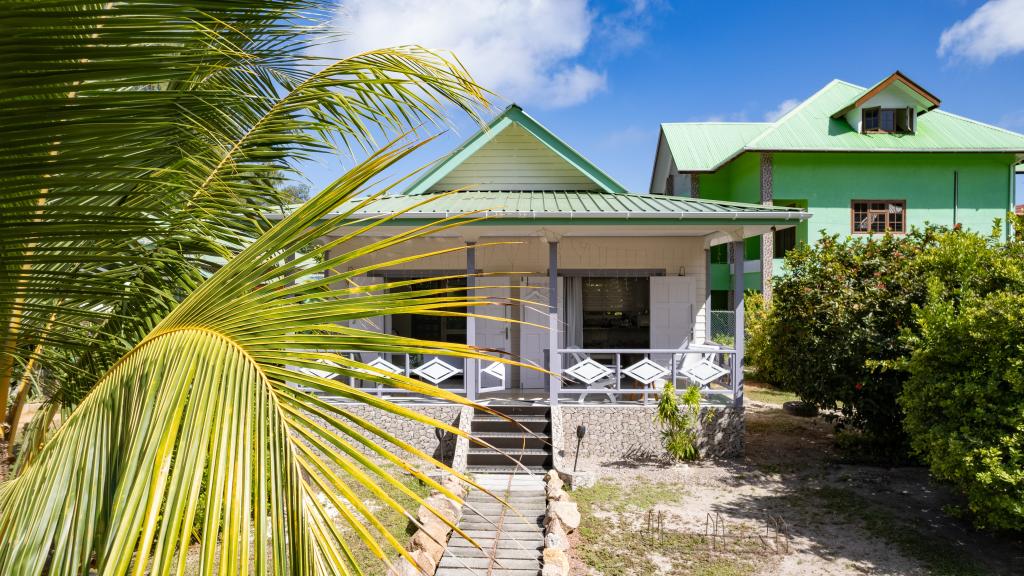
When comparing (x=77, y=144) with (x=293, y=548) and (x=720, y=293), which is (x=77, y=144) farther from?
(x=720, y=293)

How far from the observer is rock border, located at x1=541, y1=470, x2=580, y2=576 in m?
5.64

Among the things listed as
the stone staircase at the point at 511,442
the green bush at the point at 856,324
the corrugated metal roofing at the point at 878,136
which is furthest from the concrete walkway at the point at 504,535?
the corrugated metal roofing at the point at 878,136

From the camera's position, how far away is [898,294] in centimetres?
902

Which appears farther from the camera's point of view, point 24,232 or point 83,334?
point 83,334

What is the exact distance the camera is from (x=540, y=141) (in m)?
11.8

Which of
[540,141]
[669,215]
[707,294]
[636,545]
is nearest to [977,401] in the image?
[636,545]

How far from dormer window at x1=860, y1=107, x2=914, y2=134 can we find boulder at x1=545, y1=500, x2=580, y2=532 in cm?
2145

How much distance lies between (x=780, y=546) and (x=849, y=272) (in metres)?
4.80

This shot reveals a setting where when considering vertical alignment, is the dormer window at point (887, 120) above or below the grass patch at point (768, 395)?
above

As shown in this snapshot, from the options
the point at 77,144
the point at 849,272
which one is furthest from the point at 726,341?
the point at 77,144

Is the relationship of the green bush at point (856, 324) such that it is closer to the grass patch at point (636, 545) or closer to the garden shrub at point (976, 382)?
the garden shrub at point (976, 382)

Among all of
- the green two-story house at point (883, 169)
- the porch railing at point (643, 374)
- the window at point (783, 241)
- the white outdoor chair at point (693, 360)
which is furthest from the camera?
the window at point (783, 241)

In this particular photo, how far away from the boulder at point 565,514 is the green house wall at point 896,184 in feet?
58.1

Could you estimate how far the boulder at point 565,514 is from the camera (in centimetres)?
670
